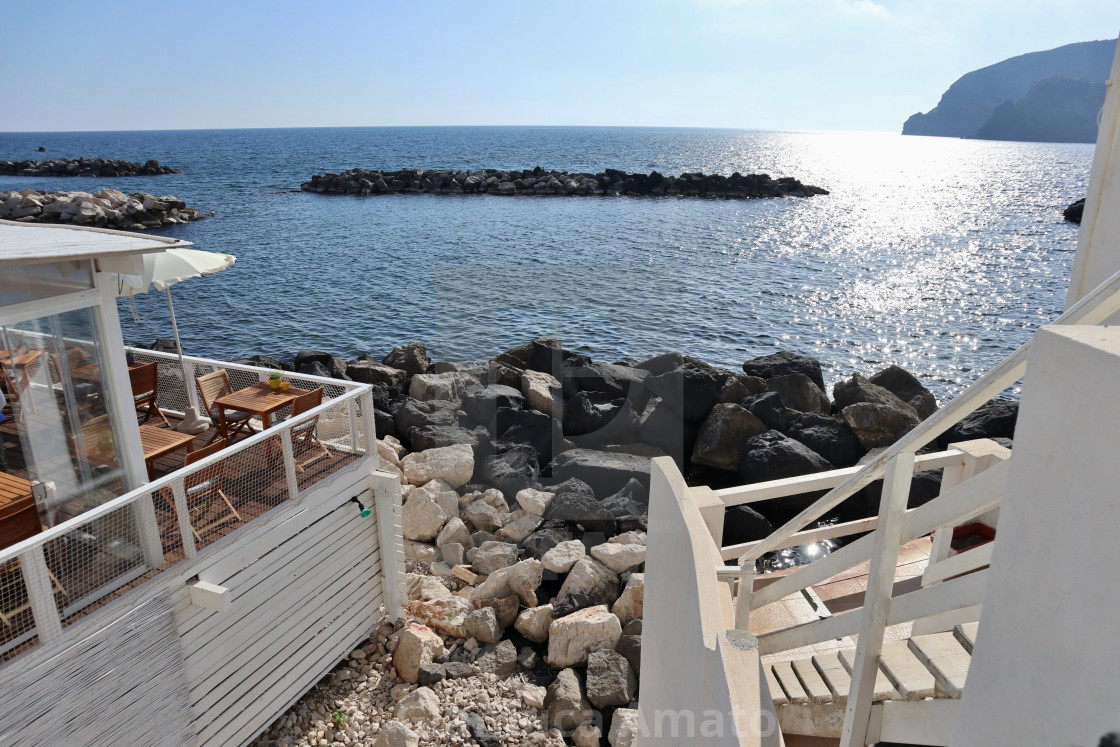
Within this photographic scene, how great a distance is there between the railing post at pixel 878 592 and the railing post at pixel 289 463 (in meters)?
5.48

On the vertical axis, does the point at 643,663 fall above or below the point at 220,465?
below

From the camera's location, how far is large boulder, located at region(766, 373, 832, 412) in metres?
16.0

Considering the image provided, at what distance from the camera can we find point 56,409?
19.5 feet

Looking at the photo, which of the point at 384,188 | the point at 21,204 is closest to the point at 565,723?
the point at 21,204

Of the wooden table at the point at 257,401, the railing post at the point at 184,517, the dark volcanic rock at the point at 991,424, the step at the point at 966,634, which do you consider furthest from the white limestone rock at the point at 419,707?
the dark volcanic rock at the point at 991,424

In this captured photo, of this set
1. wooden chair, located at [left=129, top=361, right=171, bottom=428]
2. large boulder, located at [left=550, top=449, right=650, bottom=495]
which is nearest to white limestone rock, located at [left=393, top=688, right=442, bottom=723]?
wooden chair, located at [left=129, top=361, right=171, bottom=428]

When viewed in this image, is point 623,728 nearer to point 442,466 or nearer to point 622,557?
point 622,557

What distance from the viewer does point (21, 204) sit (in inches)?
1778

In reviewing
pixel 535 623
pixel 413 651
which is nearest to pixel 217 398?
pixel 413 651

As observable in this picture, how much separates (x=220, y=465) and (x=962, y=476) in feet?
21.1

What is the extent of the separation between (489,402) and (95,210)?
133 feet

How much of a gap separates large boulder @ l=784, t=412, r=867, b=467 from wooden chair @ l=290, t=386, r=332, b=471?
9.20m

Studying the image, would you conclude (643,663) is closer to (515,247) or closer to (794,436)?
(794,436)

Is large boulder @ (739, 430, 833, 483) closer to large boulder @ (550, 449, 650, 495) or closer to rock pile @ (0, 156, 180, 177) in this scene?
large boulder @ (550, 449, 650, 495)
